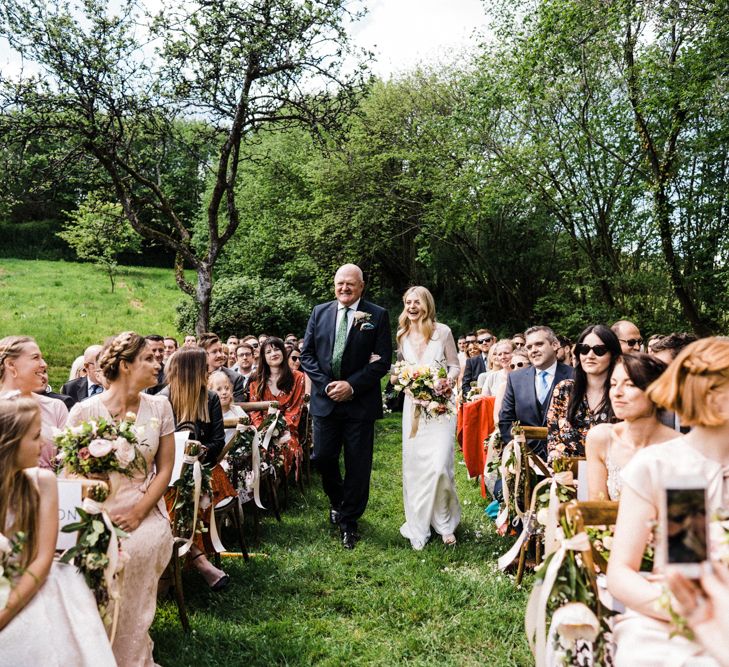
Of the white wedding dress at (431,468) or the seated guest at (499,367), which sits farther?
the seated guest at (499,367)

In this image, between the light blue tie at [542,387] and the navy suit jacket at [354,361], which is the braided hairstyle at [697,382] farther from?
the navy suit jacket at [354,361]

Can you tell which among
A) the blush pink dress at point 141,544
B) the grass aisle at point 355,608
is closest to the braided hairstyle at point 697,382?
the grass aisle at point 355,608

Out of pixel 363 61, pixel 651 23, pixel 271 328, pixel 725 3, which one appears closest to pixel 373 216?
pixel 271 328

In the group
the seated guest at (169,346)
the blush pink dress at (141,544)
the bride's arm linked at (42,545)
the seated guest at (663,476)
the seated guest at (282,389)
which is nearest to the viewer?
the seated guest at (663,476)

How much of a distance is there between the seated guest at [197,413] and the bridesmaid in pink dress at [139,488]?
946 mm

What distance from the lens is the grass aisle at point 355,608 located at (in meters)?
3.95

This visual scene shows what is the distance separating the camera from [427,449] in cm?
620

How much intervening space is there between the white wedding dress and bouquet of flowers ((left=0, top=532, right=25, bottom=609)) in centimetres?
399

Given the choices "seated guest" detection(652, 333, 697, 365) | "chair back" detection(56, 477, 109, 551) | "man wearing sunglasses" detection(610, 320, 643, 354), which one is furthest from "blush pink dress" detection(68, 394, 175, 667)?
"man wearing sunglasses" detection(610, 320, 643, 354)

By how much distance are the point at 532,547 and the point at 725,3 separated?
1028 cm

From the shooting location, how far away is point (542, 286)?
72.3 ft

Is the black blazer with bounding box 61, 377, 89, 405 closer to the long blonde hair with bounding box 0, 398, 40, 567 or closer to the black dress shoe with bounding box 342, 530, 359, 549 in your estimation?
the black dress shoe with bounding box 342, 530, 359, 549

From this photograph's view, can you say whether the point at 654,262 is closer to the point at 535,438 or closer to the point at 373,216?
the point at 373,216

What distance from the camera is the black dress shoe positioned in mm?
5863
